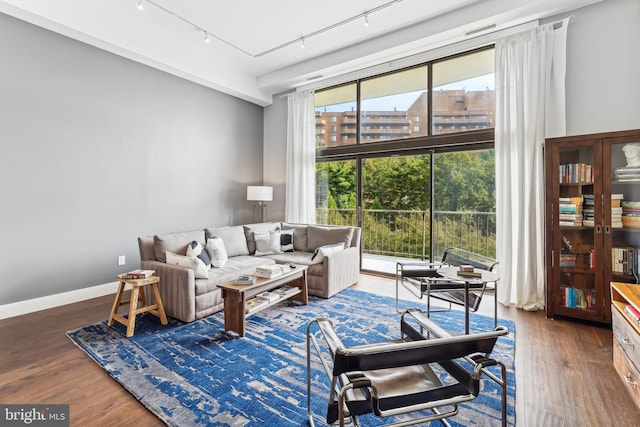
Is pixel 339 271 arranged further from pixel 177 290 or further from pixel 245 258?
pixel 177 290

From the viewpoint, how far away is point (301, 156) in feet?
17.6

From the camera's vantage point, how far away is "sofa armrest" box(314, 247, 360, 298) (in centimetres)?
358

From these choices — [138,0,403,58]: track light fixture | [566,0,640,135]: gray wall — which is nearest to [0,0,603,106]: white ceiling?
[138,0,403,58]: track light fixture

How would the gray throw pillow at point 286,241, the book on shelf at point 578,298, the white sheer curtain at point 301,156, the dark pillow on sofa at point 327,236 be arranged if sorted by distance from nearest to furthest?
1. the book on shelf at point 578,298
2. the dark pillow on sofa at point 327,236
3. the gray throw pillow at point 286,241
4. the white sheer curtain at point 301,156

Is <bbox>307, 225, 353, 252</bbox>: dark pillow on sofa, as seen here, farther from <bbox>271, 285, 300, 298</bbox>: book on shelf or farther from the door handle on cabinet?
the door handle on cabinet

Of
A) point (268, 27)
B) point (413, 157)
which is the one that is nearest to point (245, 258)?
point (413, 157)

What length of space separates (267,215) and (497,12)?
15.0ft

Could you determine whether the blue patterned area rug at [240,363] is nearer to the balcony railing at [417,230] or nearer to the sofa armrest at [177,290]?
the sofa armrest at [177,290]

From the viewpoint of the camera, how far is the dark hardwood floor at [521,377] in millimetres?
1675

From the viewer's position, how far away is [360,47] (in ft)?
14.0

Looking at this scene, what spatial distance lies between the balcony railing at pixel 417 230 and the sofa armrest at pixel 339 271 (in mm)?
1071

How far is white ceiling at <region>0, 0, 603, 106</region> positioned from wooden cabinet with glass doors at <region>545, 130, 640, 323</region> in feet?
5.18

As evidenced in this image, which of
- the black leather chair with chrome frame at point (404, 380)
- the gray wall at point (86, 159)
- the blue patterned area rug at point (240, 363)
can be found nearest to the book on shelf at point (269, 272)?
the blue patterned area rug at point (240, 363)

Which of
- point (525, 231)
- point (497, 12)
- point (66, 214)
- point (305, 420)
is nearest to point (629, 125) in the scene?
point (525, 231)
